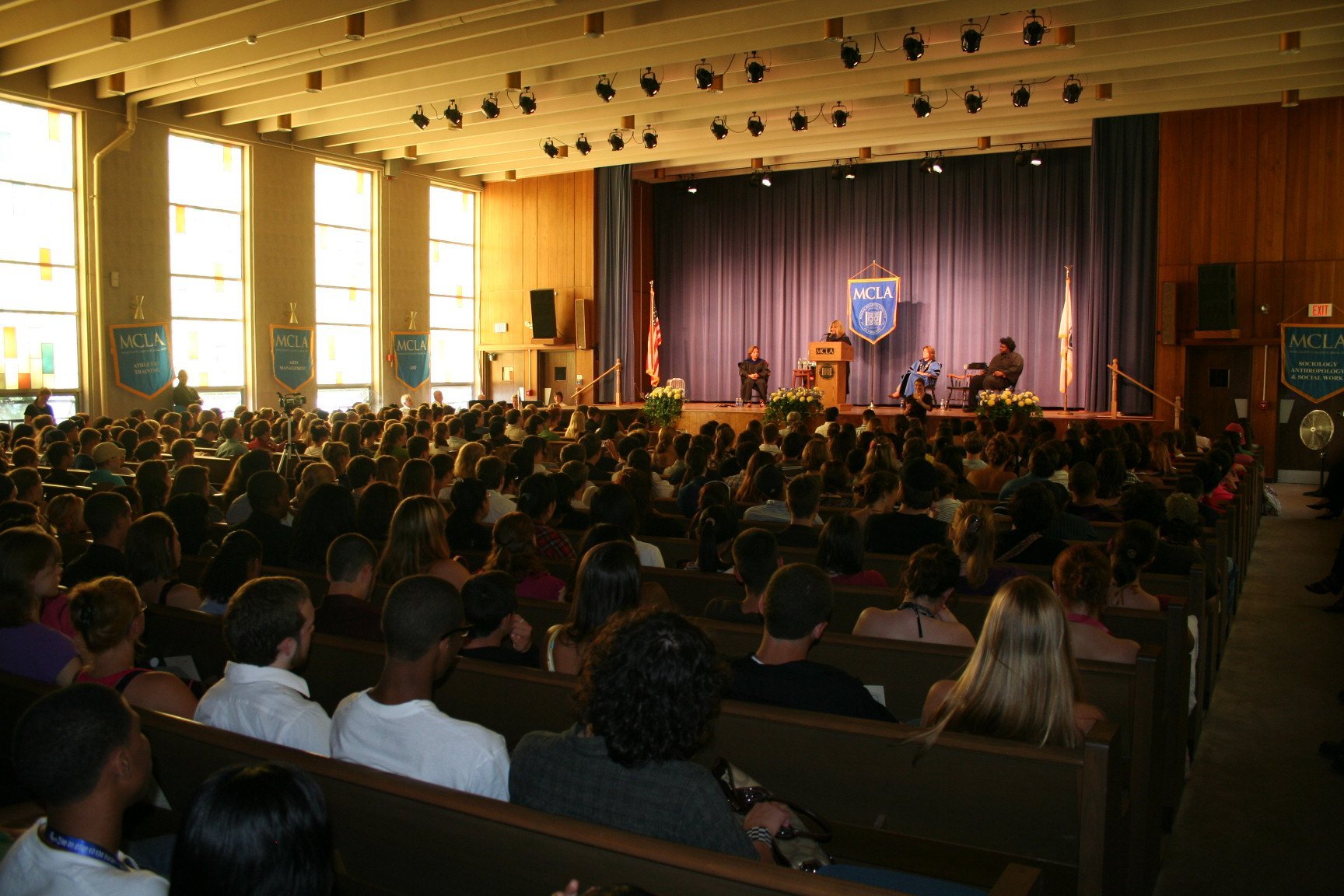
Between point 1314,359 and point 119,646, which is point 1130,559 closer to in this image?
point 119,646

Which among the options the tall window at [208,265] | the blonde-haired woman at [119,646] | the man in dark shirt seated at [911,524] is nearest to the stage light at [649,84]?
the tall window at [208,265]

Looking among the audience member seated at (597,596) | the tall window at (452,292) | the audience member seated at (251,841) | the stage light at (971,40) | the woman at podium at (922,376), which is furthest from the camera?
the tall window at (452,292)

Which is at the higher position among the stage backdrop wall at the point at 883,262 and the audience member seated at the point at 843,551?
the stage backdrop wall at the point at 883,262

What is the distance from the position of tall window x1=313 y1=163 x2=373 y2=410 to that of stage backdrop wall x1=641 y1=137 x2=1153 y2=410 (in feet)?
16.6

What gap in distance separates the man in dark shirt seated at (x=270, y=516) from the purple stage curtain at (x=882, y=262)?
13295 millimetres

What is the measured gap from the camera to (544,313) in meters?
19.2

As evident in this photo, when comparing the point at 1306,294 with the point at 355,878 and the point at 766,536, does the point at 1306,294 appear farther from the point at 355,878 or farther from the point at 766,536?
the point at 355,878

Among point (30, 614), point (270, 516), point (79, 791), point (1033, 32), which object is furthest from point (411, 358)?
point (79, 791)

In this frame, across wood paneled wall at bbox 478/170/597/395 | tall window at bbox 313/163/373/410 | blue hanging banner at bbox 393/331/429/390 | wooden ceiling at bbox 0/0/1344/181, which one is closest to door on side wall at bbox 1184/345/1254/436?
wooden ceiling at bbox 0/0/1344/181

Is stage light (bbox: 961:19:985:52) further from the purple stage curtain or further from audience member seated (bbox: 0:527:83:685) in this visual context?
audience member seated (bbox: 0:527:83:685)

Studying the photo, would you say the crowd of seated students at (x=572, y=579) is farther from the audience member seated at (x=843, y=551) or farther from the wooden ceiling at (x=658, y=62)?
the wooden ceiling at (x=658, y=62)

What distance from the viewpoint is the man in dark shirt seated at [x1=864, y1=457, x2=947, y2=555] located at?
5062mm

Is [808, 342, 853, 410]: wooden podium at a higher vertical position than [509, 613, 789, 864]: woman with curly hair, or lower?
higher

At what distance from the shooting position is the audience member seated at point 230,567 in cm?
374
